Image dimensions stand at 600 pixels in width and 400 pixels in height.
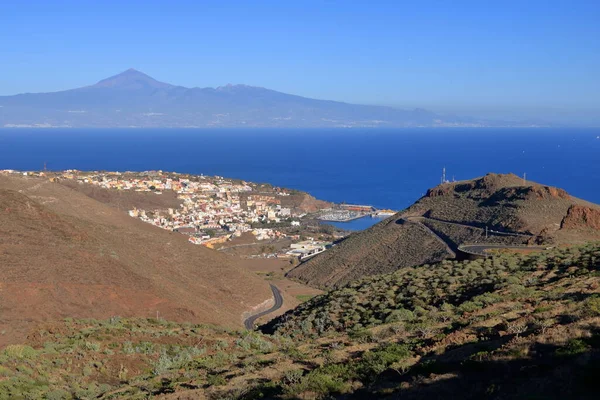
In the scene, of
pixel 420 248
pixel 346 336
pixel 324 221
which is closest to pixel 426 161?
pixel 324 221

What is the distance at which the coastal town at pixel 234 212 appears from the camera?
63.8 meters

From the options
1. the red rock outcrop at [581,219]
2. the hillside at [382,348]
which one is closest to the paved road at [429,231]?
the red rock outcrop at [581,219]

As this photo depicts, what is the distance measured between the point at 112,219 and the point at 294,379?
33930mm

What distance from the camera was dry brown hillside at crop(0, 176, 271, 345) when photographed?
2206cm

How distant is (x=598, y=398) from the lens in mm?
6820

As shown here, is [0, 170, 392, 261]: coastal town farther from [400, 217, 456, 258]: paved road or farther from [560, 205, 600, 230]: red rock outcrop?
[560, 205, 600, 230]: red rock outcrop

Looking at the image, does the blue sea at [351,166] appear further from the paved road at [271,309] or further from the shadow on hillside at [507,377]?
the shadow on hillside at [507,377]

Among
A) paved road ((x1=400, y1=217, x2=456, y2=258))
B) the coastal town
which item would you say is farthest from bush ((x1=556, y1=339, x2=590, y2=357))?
the coastal town

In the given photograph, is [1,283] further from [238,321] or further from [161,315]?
[238,321]

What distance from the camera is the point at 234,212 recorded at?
83312 mm

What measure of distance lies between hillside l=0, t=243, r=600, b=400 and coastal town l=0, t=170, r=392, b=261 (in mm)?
34083

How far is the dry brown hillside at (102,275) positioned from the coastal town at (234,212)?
19.7 m

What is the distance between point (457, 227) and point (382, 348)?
32484mm

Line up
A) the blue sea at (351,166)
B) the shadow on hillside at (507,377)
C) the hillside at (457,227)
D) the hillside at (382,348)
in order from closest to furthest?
1. the shadow on hillside at (507,377)
2. the hillside at (382,348)
3. the hillside at (457,227)
4. the blue sea at (351,166)
